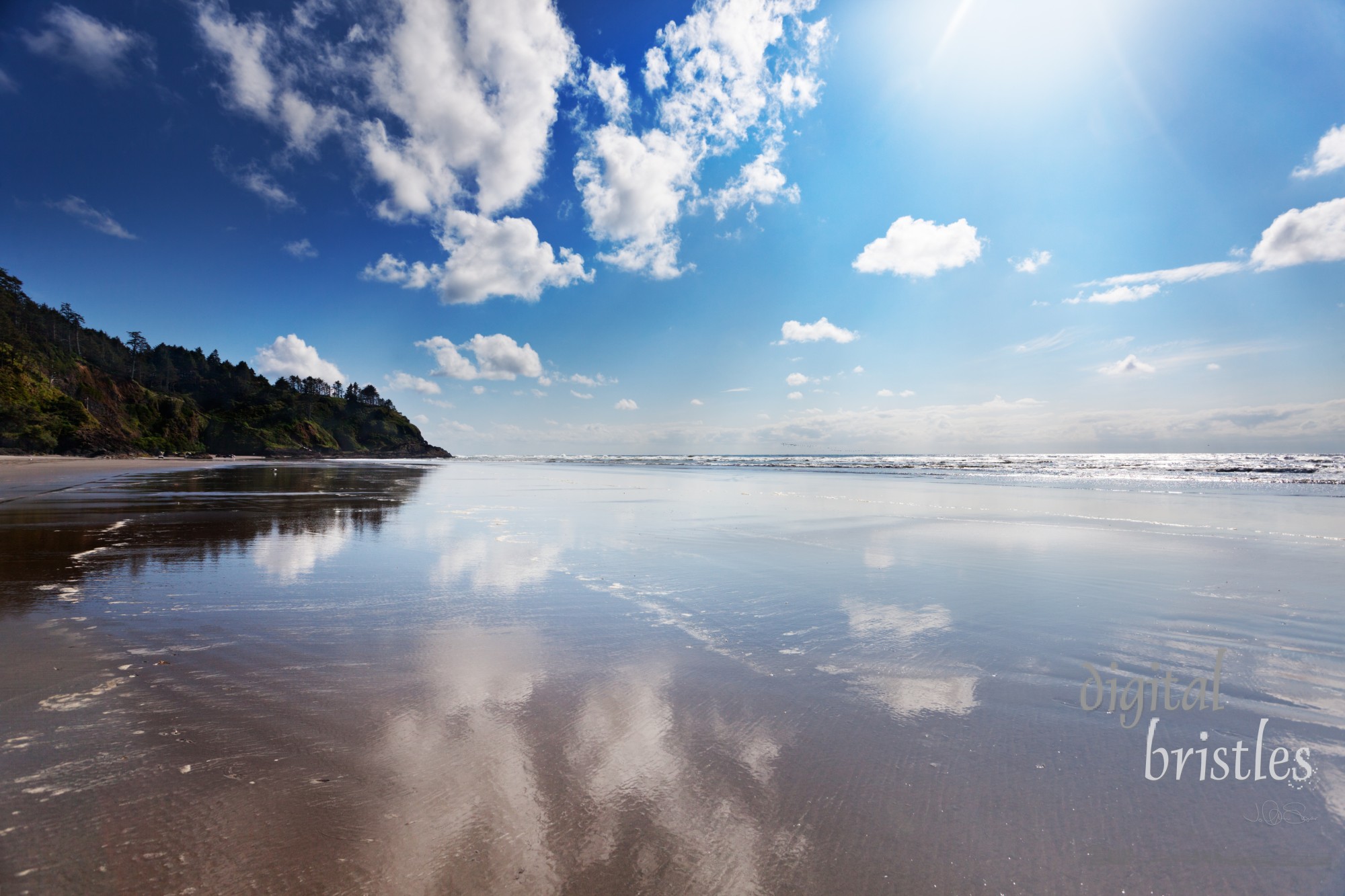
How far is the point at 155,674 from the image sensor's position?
428 centimetres

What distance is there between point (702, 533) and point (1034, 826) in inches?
400

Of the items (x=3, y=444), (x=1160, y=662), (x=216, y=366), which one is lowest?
(x=1160, y=662)

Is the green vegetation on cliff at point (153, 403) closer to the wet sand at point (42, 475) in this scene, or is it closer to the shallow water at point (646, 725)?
the wet sand at point (42, 475)

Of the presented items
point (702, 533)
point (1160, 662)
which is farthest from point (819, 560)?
point (1160, 662)

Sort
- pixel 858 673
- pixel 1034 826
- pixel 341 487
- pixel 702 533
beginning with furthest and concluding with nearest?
1. pixel 341 487
2. pixel 702 533
3. pixel 858 673
4. pixel 1034 826

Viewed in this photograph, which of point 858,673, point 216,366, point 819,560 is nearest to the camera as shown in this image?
point 858,673

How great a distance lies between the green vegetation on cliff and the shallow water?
5853 centimetres

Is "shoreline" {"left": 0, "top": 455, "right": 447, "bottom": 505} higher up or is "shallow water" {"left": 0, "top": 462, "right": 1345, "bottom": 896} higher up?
"shoreline" {"left": 0, "top": 455, "right": 447, "bottom": 505}

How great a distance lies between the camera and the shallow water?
94.4 inches

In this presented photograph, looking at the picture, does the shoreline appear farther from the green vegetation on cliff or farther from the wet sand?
the green vegetation on cliff

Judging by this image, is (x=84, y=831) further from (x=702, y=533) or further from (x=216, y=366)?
(x=216, y=366)

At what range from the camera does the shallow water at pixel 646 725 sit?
240 cm
